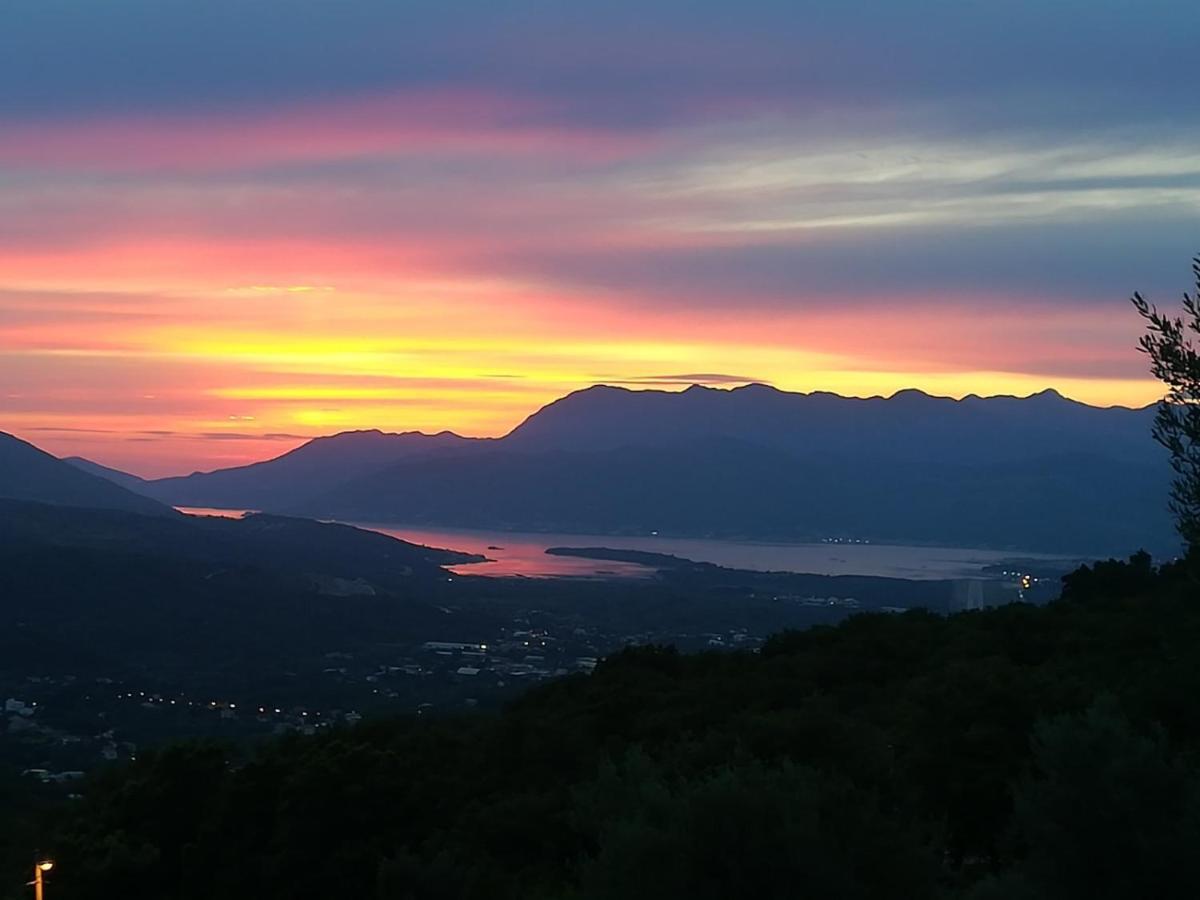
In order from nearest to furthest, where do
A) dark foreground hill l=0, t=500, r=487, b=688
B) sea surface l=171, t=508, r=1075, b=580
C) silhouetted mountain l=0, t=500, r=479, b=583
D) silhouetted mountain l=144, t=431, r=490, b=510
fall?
dark foreground hill l=0, t=500, r=487, b=688 → silhouetted mountain l=0, t=500, r=479, b=583 → sea surface l=171, t=508, r=1075, b=580 → silhouetted mountain l=144, t=431, r=490, b=510

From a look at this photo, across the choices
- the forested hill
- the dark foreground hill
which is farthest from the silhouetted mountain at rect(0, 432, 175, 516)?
the forested hill

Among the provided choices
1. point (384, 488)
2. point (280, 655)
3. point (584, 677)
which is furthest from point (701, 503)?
point (584, 677)

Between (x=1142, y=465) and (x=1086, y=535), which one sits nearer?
(x=1086, y=535)

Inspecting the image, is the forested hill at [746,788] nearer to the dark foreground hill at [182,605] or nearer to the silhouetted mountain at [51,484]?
the dark foreground hill at [182,605]

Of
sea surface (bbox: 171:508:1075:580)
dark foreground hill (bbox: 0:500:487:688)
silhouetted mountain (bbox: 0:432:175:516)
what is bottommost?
dark foreground hill (bbox: 0:500:487:688)

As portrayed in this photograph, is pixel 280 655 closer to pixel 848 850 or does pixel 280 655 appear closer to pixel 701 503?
pixel 848 850

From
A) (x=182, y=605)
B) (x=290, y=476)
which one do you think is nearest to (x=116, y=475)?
(x=290, y=476)

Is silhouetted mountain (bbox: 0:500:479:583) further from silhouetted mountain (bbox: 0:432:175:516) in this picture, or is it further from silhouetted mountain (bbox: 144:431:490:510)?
silhouetted mountain (bbox: 144:431:490:510)
